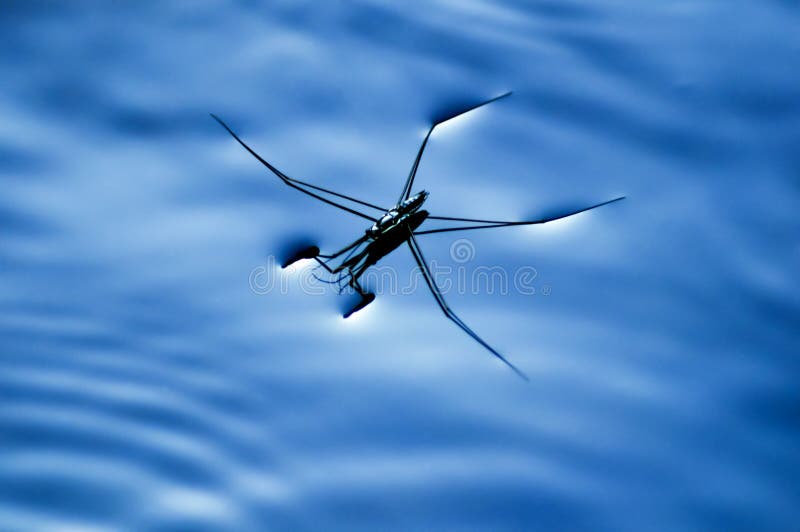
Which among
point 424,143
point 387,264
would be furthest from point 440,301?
point 424,143

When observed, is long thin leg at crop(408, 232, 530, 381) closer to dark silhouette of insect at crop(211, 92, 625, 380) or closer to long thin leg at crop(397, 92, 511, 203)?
dark silhouette of insect at crop(211, 92, 625, 380)

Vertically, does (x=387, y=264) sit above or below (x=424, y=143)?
below

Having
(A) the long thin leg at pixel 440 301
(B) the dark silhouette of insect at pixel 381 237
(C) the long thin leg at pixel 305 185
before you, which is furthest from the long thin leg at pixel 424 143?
(A) the long thin leg at pixel 440 301

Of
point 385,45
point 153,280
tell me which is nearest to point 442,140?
point 385,45

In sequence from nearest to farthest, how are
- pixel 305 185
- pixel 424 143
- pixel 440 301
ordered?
pixel 440 301 < pixel 305 185 < pixel 424 143

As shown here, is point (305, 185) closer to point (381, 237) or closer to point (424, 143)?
point (381, 237)

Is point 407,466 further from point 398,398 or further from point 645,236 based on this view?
point 645,236
